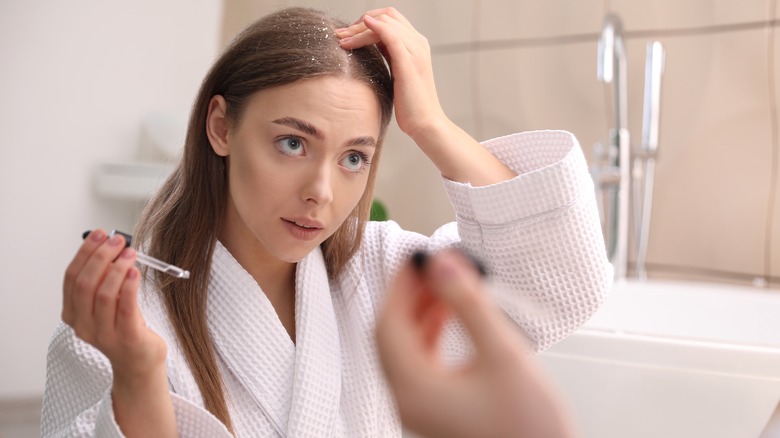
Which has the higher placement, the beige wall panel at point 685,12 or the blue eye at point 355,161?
the beige wall panel at point 685,12

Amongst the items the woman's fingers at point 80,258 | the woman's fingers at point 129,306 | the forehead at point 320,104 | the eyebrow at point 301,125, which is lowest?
the woman's fingers at point 129,306

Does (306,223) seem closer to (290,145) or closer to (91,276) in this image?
(290,145)

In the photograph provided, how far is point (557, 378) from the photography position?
1380 millimetres

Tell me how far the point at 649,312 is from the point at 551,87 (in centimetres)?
68

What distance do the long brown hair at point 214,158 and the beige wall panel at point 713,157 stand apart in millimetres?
1253

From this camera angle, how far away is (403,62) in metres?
0.98

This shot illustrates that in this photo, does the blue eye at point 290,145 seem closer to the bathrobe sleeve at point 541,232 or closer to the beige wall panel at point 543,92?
the bathrobe sleeve at point 541,232

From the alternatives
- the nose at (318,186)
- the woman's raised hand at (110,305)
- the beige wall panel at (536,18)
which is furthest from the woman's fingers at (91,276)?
the beige wall panel at (536,18)

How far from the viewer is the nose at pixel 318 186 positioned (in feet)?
2.90

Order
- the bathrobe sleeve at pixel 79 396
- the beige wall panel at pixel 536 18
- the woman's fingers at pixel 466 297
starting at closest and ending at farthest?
the woman's fingers at pixel 466 297 < the bathrobe sleeve at pixel 79 396 < the beige wall panel at pixel 536 18

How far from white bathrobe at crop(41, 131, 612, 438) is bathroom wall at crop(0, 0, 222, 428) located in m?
1.69

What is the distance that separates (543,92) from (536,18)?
192 mm

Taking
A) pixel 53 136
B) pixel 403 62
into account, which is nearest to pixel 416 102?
pixel 403 62

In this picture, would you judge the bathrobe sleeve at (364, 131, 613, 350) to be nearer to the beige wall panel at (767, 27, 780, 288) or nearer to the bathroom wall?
the beige wall panel at (767, 27, 780, 288)
